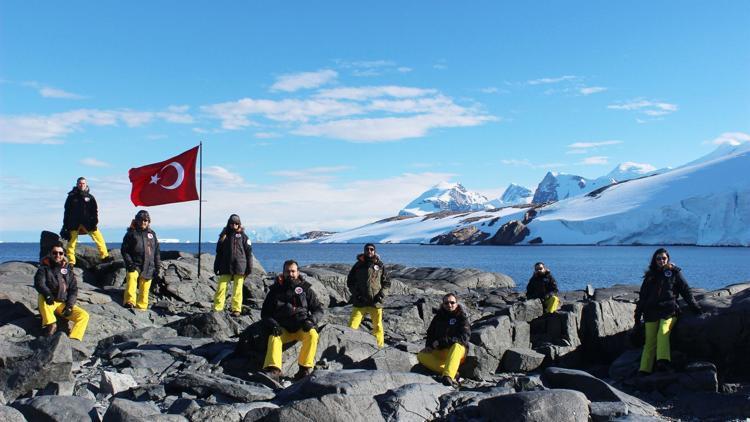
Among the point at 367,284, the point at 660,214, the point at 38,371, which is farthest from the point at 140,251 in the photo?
the point at 660,214

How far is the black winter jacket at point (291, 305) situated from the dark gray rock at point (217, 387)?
1387 mm

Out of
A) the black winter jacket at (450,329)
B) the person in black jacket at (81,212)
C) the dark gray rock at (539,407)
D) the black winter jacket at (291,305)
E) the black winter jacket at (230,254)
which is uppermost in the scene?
the person in black jacket at (81,212)

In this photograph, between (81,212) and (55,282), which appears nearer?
(55,282)

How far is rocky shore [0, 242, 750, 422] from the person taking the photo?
1016cm

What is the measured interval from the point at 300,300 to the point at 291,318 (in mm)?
382

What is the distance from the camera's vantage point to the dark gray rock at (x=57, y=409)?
962cm

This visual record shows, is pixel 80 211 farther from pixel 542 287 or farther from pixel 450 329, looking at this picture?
pixel 542 287

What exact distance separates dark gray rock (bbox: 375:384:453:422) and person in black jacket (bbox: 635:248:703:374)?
548 centimetres

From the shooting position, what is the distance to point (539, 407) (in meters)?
10.1

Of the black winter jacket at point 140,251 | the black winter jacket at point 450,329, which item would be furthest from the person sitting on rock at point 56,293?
the black winter jacket at point 450,329

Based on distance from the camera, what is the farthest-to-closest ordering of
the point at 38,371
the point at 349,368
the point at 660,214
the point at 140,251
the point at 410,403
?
1. the point at 660,214
2. the point at 140,251
3. the point at 349,368
4. the point at 38,371
5. the point at 410,403

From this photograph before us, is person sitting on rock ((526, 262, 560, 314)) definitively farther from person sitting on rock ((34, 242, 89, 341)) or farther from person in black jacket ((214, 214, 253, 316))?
person sitting on rock ((34, 242, 89, 341))

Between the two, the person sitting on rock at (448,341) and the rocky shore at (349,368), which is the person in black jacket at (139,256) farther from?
the person sitting on rock at (448,341)

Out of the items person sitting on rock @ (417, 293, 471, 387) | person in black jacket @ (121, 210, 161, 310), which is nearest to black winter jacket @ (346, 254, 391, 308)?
person sitting on rock @ (417, 293, 471, 387)
